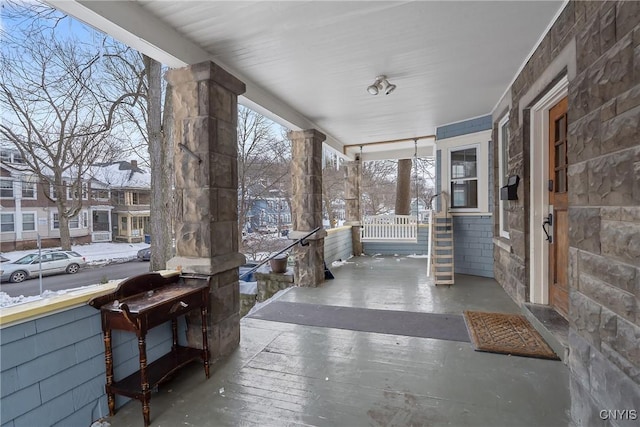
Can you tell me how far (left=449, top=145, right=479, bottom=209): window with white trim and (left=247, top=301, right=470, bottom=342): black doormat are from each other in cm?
288

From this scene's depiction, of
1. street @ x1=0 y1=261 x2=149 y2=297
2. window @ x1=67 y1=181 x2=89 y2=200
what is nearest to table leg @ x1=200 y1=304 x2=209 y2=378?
street @ x1=0 y1=261 x2=149 y2=297

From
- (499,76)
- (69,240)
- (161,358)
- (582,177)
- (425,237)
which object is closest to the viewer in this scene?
(582,177)

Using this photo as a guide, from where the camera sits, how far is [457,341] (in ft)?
9.45

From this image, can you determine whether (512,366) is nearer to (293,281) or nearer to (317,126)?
(293,281)

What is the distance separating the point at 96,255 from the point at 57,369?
100 inches

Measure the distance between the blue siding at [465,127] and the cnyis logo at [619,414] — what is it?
181 inches

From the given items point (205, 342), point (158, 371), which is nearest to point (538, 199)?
point (205, 342)

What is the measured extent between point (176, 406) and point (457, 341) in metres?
2.48

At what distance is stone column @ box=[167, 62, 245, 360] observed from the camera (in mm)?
2518

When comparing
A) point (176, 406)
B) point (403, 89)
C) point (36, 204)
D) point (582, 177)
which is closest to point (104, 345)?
point (176, 406)

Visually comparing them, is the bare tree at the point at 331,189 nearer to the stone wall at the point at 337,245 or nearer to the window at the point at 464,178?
the stone wall at the point at 337,245

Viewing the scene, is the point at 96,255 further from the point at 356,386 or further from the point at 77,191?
the point at 356,386

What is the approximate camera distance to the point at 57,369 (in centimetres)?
170

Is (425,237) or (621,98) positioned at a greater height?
(621,98)
